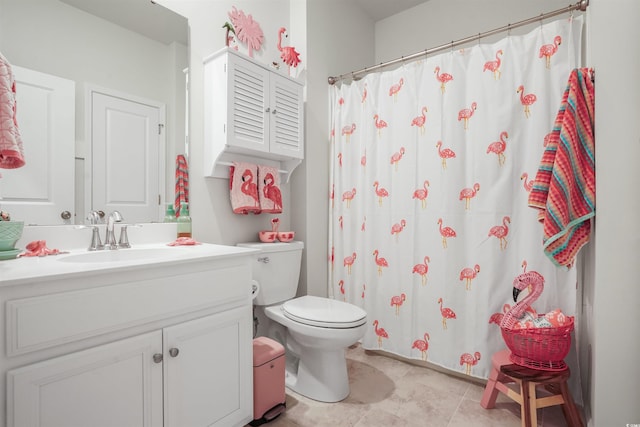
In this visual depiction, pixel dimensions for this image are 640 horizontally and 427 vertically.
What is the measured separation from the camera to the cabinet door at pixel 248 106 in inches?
69.4

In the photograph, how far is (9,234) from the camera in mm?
1116

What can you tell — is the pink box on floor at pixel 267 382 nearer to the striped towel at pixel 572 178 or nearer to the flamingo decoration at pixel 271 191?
the flamingo decoration at pixel 271 191

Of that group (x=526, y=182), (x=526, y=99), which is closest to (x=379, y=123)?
(x=526, y=99)

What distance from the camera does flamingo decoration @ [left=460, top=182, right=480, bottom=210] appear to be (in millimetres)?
1842

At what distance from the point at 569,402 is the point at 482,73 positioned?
1651 millimetres

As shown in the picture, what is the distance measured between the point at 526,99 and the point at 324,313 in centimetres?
153

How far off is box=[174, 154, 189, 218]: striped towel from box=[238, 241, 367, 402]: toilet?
0.43m

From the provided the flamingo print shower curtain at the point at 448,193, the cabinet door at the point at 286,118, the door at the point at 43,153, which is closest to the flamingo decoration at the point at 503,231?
the flamingo print shower curtain at the point at 448,193

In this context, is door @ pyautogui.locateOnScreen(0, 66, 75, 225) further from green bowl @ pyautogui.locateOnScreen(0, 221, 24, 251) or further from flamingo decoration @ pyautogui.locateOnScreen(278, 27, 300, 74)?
flamingo decoration @ pyautogui.locateOnScreen(278, 27, 300, 74)

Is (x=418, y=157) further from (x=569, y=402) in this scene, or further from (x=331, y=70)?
(x=569, y=402)

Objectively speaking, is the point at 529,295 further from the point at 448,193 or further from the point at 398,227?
the point at 398,227

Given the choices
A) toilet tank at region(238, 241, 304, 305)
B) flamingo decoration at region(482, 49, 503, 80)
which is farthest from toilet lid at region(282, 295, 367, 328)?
flamingo decoration at region(482, 49, 503, 80)

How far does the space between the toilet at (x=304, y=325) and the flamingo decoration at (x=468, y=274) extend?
63 cm

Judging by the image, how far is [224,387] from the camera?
1357mm
